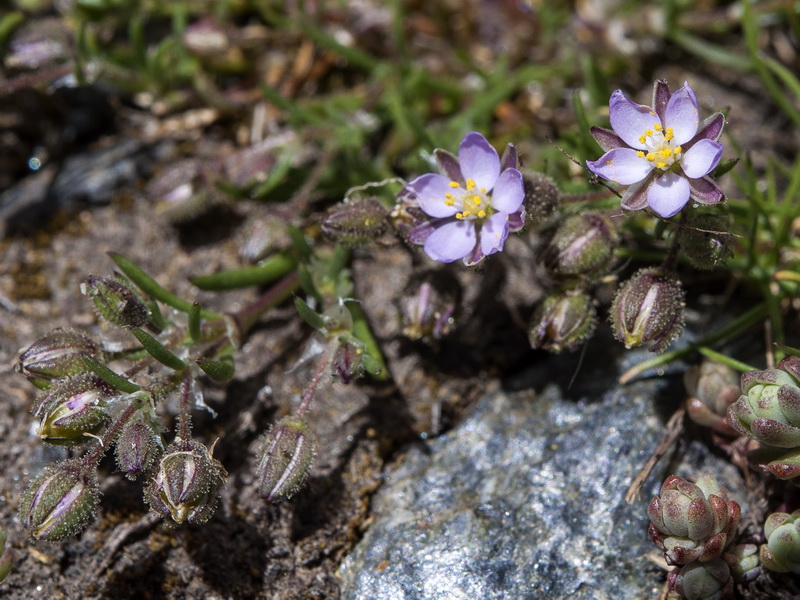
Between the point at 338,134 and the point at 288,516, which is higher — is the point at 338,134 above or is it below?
above

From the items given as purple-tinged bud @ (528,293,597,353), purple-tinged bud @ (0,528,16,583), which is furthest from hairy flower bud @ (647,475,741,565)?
purple-tinged bud @ (0,528,16,583)

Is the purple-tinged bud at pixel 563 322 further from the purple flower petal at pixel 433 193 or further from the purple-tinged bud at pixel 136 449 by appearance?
→ the purple-tinged bud at pixel 136 449

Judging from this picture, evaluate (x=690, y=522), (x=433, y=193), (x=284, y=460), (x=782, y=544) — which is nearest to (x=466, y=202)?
(x=433, y=193)

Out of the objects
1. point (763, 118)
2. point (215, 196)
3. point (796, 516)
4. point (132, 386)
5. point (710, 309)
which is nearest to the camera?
point (796, 516)

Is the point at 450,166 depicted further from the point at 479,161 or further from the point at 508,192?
the point at 508,192

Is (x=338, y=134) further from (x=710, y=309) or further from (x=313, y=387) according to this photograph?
(x=710, y=309)

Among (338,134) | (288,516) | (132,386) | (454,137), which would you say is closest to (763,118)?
(454,137)
